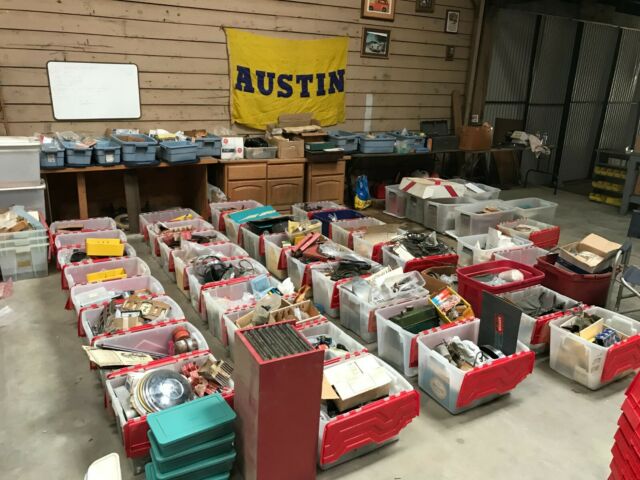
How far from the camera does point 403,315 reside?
2945mm

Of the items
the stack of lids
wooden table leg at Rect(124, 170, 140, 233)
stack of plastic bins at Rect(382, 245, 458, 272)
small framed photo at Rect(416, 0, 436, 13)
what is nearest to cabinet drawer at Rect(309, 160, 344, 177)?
wooden table leg at Rect(124, 170, 140, 233)

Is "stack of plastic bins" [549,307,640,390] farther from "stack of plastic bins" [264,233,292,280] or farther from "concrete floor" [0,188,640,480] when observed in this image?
"stack of plastic bins" [264,233,292,280]

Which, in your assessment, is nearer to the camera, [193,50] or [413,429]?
[413,429]

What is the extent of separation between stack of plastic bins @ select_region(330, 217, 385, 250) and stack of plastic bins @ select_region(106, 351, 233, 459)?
207cm

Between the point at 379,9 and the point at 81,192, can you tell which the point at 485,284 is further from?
the point at 379,9

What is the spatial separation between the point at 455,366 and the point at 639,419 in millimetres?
932

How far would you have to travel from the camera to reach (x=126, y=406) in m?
2.16

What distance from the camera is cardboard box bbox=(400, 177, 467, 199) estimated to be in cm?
530

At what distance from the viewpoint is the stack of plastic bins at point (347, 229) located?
14.1 ft

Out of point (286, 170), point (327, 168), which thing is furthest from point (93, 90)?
point (327, 168)

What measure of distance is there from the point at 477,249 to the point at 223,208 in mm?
2439

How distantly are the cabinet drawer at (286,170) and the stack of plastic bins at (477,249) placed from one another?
2053 millimetres

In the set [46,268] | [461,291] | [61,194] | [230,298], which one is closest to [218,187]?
[61,194]

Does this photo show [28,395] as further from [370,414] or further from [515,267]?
[515,267]
